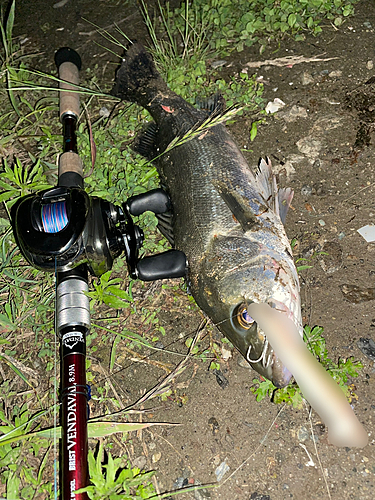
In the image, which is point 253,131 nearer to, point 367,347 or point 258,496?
point 367,347

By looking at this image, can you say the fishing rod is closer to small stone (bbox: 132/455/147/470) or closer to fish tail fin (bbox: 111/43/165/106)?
small stone (bbox: 132/455/147/470)

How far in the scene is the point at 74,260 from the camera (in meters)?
2.86

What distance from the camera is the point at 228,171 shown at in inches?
139

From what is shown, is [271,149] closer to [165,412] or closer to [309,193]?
[309,193]

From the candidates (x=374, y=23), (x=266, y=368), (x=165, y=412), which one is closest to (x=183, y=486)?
(x=165, y=412)

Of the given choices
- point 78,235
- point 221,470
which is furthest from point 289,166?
point 221,470

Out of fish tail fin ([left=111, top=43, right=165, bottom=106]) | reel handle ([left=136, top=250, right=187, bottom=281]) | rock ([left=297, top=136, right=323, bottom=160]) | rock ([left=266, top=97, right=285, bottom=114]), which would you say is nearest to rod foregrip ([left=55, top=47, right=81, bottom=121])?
fish tail fin ([left=111, top=43, right=165, bottom=106])

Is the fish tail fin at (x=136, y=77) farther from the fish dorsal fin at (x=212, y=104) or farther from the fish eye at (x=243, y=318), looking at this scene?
the fish eye at (x=243, y=318)

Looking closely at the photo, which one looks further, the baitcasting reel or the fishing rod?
the baitcasting reel

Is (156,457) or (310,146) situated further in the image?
(310,146)

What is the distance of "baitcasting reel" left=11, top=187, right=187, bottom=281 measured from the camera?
2688 millimetres

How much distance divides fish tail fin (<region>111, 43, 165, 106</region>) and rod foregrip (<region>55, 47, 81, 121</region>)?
0.43 metres

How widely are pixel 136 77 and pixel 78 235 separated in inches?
87.9

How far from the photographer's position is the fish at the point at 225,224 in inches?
114
